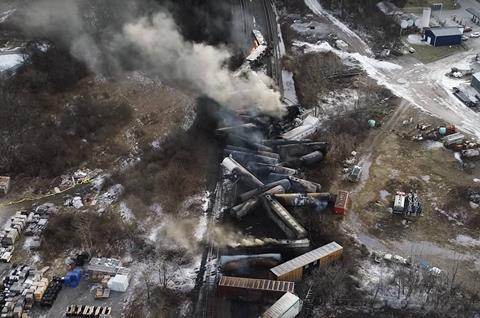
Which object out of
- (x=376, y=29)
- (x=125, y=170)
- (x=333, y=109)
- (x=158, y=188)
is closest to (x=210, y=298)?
(x=158, y=188)

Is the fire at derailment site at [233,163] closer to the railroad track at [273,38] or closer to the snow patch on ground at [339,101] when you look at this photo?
the snow patch on ground at [339,101]

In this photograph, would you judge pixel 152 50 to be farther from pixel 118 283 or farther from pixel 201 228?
pixel 118 283

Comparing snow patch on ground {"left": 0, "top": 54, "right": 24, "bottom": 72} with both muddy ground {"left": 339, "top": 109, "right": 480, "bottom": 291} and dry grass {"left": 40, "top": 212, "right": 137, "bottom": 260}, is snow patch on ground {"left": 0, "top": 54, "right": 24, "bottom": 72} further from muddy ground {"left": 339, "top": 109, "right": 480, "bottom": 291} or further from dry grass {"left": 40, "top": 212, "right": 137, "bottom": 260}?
muddy ground {"left": 339, "top": 109, "right": 480, "bottom": 291}

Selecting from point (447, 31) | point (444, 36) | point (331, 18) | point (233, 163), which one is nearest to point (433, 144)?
point (233, 163)

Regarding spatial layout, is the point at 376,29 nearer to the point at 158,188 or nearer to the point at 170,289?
the point at 158,188

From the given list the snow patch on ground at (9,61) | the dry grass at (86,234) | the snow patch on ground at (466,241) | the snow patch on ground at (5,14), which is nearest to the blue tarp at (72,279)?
the dry grass at (86,234)

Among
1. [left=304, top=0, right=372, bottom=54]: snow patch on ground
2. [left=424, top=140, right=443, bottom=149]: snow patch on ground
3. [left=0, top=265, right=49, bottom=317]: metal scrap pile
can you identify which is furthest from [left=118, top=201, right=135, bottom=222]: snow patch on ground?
[left=304, top=0, right=372, bottom=54]: snow patch on ground

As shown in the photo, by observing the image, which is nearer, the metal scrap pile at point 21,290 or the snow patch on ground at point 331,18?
the metal scrap pile at point 21,290
